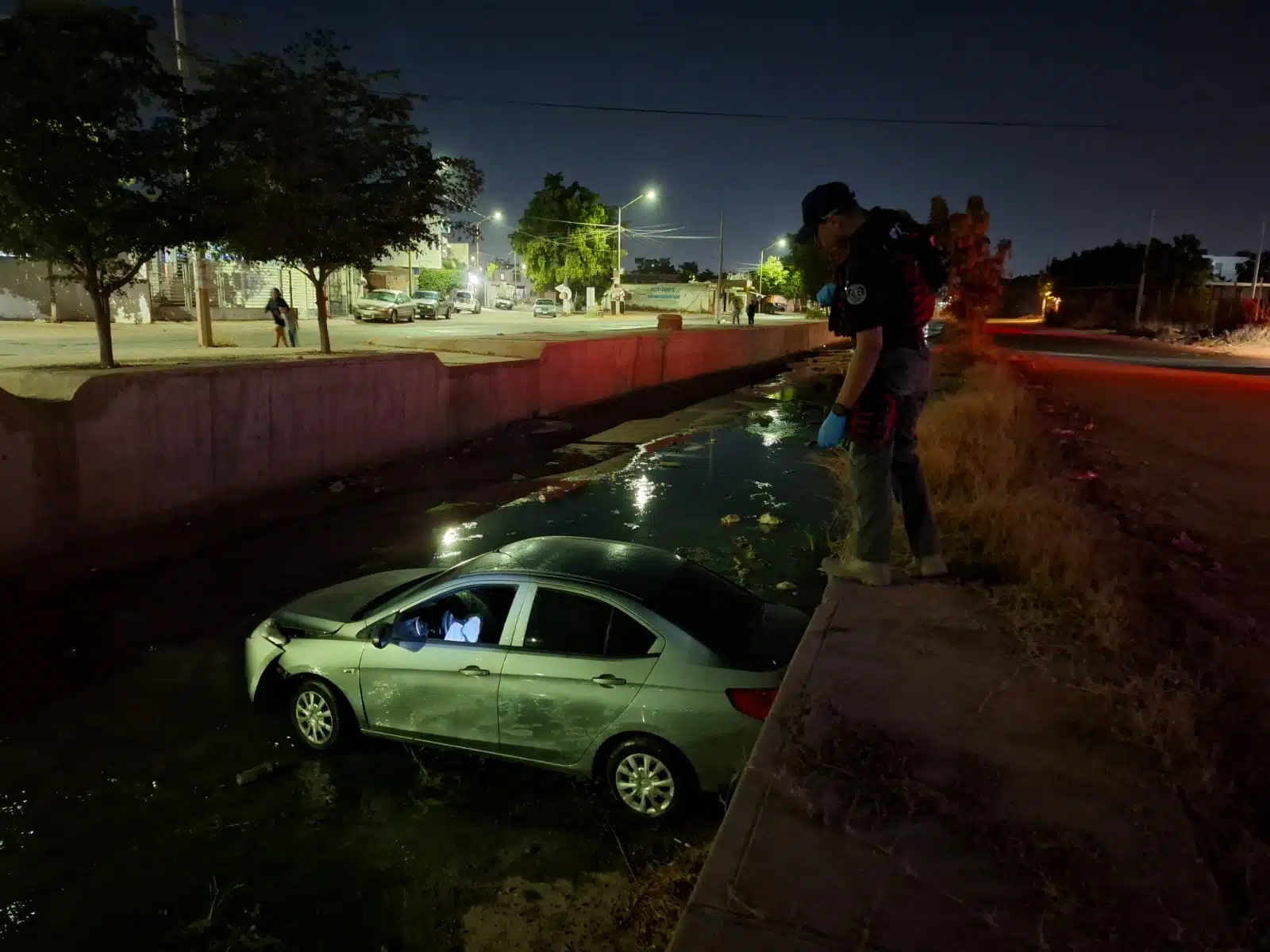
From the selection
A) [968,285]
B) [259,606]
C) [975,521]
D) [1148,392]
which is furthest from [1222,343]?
[259,606]

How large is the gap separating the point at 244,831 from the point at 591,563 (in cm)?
208

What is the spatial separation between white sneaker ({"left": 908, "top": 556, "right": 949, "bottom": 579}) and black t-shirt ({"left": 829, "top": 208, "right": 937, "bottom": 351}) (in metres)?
1.28

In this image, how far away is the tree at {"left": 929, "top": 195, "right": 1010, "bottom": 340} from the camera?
40750mm

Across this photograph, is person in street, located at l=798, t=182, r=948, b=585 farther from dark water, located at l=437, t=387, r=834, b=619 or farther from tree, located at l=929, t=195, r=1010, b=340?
tree, located at l=929, t=195, r=1010, b=340

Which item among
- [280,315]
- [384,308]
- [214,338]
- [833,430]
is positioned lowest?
[214,338]

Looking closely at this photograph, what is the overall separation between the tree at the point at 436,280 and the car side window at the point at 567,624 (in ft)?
211

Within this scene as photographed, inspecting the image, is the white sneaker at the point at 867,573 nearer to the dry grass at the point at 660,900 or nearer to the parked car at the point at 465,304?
the dry grass at the point at 660,900

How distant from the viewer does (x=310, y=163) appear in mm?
13453

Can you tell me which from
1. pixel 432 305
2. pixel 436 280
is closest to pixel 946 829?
pixel 432 305

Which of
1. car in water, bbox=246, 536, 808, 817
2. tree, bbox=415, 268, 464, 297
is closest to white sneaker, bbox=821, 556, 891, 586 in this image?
car in water, bbox=246, 536, 808, 817

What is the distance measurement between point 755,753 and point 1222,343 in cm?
4820

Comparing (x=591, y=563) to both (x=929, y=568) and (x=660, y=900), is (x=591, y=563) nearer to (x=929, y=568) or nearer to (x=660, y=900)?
(x=660, y=900)

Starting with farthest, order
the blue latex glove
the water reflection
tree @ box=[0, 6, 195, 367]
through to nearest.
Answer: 1. tree @ box=[0, 6, 195, 367]
2. the water reflection
3. the blue latex glove

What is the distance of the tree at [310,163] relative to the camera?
1305 centimetres
